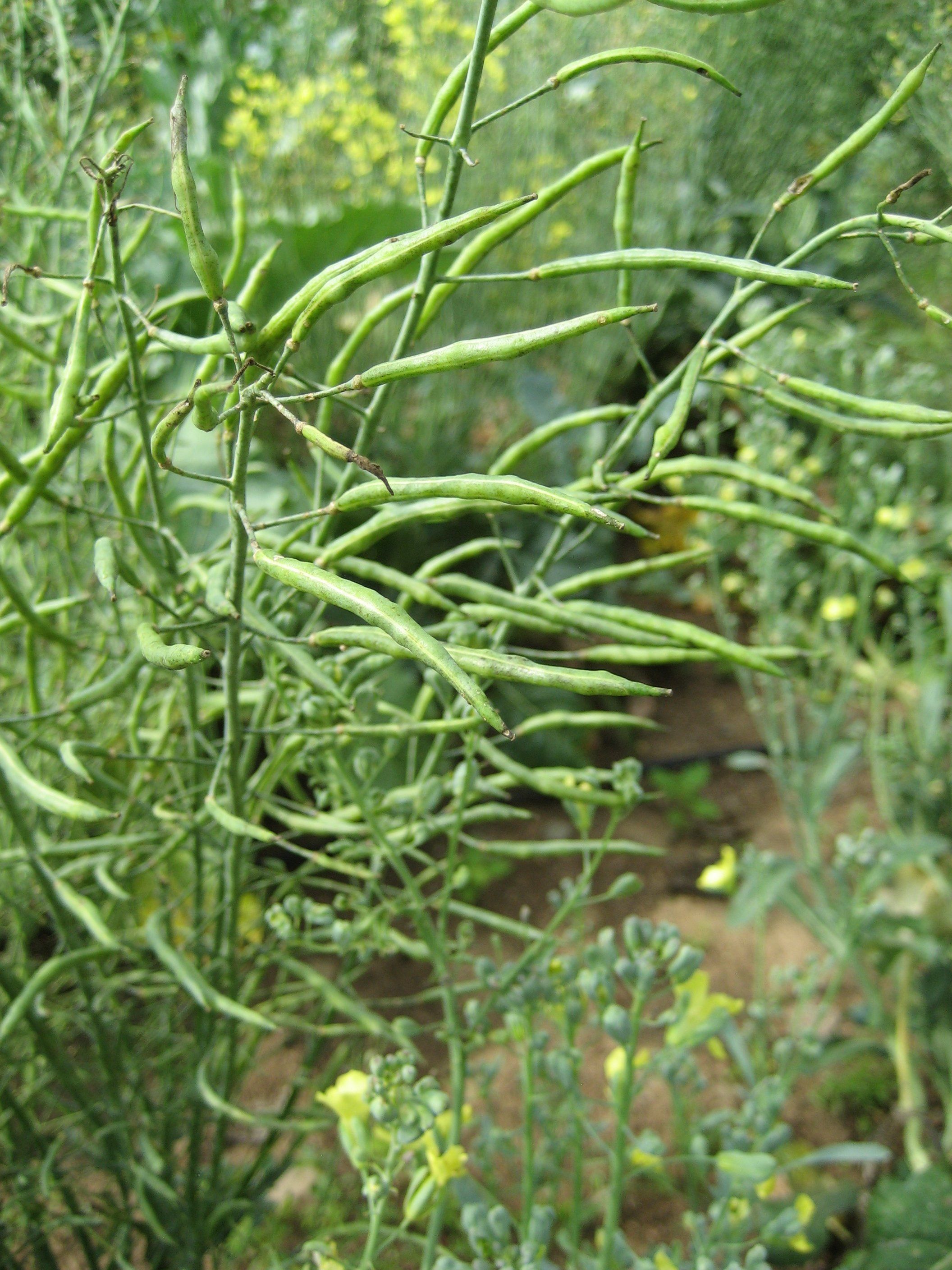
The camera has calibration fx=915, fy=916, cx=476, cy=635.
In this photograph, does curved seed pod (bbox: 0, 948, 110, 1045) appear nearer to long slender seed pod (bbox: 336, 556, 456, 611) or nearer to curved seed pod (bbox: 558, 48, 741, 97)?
long slender seed pod (bbox: 336, 556, 456, 611)

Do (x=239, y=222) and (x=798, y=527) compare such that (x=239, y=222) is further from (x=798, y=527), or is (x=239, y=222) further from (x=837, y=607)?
(x=837, y=607)

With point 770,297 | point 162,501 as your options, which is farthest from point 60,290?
point 770,297

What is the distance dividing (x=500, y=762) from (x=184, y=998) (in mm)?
553

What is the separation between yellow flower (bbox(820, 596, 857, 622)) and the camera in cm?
156

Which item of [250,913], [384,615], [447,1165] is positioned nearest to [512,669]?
[384,615]

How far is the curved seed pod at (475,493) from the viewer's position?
357mm

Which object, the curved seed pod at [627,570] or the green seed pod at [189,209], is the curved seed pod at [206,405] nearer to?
the green seed pod at [189,209]

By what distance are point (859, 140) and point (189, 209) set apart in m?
0.34

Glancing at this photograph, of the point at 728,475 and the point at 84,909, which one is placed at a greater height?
the point at 728,475

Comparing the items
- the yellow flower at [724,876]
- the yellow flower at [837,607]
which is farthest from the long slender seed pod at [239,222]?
the yellow flower at [837,607]

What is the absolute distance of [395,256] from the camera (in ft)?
1.23

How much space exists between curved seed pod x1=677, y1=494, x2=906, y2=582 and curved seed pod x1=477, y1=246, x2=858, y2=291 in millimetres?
144

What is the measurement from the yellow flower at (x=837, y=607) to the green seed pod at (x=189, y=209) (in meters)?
1.39

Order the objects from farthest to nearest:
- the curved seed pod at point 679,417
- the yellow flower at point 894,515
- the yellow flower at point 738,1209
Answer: the yellow flower at point 894,515, the yellow flower at point 738,1209, the curved seed pod at point 679,417
